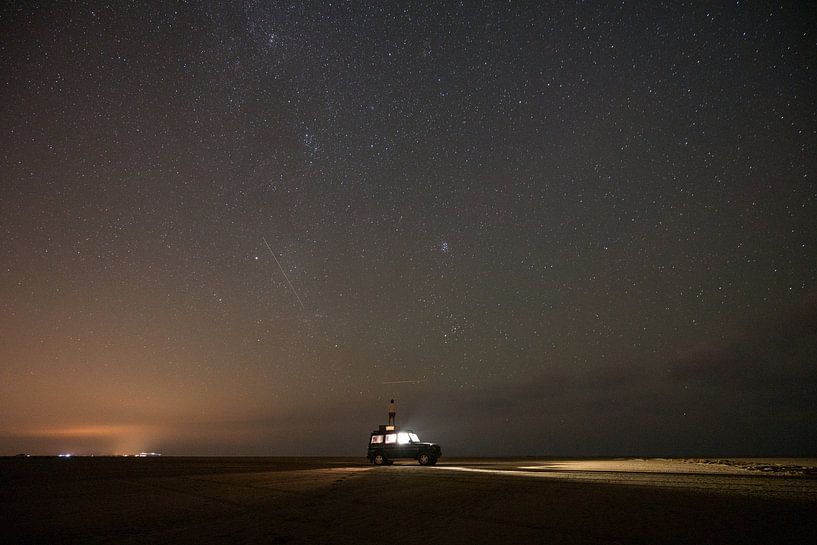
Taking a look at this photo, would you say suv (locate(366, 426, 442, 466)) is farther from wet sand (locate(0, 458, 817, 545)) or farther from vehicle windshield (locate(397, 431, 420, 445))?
wet sand (locate(0, 458, 817, 545))

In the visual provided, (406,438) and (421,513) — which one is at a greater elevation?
(406,438)

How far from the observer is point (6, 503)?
518 inches

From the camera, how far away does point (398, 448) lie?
101 feet

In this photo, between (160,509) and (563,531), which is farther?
(160,509)

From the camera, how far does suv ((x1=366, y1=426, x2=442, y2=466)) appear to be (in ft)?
98.9

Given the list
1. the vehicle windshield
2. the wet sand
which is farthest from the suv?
the wet sand

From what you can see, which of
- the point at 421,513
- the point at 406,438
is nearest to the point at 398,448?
the point at 406,438

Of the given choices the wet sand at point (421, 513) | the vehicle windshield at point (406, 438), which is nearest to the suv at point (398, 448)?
the vehicle windshield at point (406, 438)

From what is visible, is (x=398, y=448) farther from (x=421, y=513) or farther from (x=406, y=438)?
(x=421, y=513)

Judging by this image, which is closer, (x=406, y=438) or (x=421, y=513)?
(x=421, y=513)

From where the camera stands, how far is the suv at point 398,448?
3016cm

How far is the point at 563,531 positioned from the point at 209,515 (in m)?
7.30

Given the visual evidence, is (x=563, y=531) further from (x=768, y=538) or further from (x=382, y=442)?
(x=382, y=442)

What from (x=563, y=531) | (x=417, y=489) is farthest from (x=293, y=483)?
(x=563, y=531)
